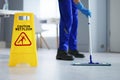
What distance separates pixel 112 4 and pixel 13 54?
277 cm

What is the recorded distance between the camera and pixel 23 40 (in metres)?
2.62

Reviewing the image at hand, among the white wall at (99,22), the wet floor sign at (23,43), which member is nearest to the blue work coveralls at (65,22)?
the wet floor sign at (23,43)

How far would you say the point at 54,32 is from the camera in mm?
6742

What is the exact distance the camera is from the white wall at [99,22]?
496 cm

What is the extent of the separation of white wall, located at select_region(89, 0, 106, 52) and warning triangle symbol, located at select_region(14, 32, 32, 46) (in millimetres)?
2533

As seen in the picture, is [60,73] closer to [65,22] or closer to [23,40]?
[23,40]

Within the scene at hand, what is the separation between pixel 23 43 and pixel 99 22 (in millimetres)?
2628

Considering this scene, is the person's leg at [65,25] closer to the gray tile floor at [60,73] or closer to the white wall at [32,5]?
the gray tile floor at [60,73]

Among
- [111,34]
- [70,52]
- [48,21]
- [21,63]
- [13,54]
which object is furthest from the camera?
[48,21]

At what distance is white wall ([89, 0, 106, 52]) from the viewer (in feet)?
16.3

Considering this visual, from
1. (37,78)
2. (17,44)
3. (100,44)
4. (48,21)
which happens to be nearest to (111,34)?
(100,44)

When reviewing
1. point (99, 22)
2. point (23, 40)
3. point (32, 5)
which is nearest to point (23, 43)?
point (23, 40)

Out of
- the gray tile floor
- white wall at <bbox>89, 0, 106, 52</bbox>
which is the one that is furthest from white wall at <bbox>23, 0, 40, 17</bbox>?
the gray tile floor

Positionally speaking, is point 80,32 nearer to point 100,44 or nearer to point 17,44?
point 100,44
